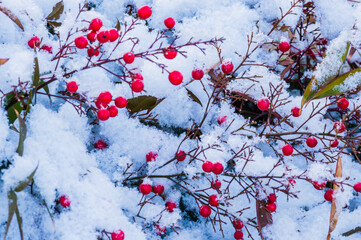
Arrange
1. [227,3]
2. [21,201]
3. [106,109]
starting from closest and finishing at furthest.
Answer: [21,201], [106,109], [227,3]

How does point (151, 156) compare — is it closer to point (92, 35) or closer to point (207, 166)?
point (207, 166)

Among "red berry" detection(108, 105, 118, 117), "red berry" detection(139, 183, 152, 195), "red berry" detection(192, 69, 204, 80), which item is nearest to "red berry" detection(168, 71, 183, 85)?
"red berry" detection(192, 69, 204, 80)

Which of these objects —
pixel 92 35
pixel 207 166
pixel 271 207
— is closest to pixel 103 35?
pixel 92 35

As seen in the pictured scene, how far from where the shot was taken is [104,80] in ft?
3.13

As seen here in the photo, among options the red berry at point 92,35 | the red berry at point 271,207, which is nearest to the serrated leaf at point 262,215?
the red berry at point 271,207

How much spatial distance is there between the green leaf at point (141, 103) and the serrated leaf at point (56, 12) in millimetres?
330

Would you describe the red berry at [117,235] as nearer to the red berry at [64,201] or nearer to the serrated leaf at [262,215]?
the red berry at [64,201]

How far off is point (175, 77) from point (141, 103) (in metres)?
0.12

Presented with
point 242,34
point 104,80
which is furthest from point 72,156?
point 242,34

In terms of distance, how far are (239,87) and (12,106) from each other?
2.00ft

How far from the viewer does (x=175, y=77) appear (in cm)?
91

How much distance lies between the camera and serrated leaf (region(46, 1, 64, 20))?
1.00m

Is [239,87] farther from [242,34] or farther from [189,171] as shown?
[189,171]

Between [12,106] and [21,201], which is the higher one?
[12,106]
